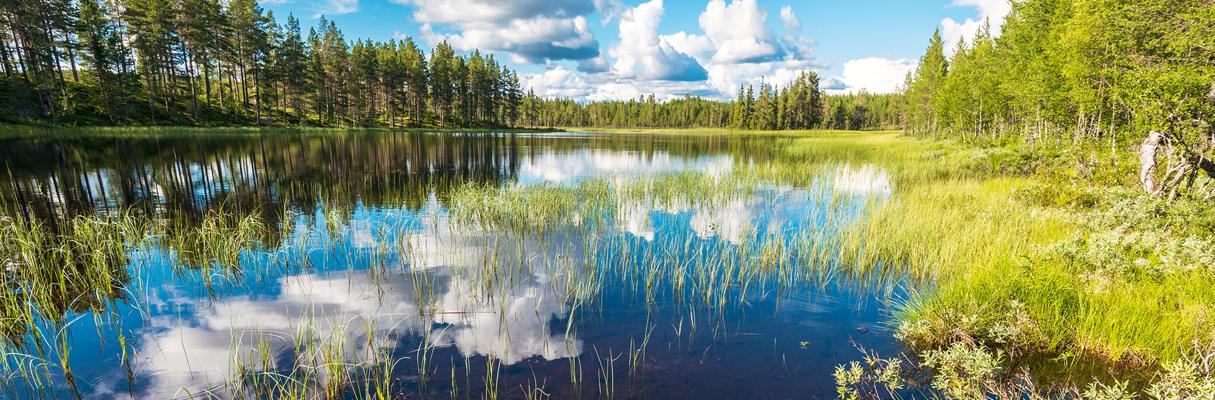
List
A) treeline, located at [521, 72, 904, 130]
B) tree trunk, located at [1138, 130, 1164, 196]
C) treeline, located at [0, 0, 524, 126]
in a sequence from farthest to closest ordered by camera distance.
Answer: treeline, located at [521, 72, 904, 130] → treeline, located at [0, 0, 524, 126] → tree trunk, located at [1138, 130, 1164, 196]

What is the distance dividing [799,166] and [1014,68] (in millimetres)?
15593

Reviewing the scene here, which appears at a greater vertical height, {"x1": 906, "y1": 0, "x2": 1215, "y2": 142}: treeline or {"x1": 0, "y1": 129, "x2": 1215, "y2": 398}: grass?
{"x1": 906, "y1": 0, "x2": 1215, "y2": 142}: treeline

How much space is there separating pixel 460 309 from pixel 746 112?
5217 inches

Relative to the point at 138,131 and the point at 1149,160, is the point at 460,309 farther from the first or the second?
the point at 138,131

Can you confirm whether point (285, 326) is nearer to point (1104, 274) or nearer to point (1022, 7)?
point (1104, 274)

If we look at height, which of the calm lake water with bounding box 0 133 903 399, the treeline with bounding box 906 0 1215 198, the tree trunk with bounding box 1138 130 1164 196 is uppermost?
the treeline with bounding box 906 0 1215 198

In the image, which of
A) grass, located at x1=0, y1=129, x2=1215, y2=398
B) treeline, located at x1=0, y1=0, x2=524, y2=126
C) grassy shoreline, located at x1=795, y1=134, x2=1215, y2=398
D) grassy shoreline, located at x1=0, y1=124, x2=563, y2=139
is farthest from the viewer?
treeline, located at x1=0, y1=0, x2=524, y2=126

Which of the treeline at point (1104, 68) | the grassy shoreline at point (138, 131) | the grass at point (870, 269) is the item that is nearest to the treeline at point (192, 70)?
the grassy shoreline at point (138, 131)

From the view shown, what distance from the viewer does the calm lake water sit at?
17.3 ft

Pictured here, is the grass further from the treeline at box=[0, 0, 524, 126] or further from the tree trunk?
the treeline at box=[0, 0, 524, 126]

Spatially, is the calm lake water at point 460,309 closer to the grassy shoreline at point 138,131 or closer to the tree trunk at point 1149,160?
the tree trunk at point 1149,160

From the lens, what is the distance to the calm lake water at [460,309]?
5.28m

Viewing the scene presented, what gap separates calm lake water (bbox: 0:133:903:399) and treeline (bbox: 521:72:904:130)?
113449mm

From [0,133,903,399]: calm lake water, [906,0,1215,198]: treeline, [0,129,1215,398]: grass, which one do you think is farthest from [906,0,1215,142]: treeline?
[0,133,903,399]: calm lake water
